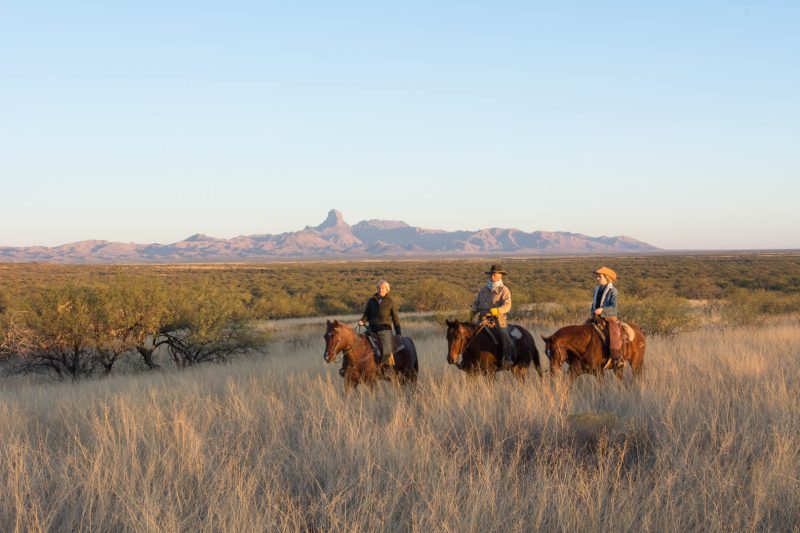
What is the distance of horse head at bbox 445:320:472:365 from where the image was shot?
961cm

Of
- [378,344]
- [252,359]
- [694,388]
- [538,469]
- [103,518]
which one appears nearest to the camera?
[103,518]

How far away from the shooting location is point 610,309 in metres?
10.1

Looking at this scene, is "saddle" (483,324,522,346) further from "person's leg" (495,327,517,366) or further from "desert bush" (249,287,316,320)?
"desert bush" (249,287,316,320)

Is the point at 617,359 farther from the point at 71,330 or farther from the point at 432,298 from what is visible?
the point at 432,298

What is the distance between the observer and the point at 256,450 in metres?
6.52

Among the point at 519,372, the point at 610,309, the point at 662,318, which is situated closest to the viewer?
the point at 610,309

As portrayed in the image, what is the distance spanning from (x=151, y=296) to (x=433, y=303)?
17770 millimetres

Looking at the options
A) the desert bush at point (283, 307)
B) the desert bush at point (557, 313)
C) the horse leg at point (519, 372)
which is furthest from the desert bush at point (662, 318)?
the desert bush at point (283, 307)

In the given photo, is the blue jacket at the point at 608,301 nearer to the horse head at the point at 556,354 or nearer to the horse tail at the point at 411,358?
the horse head at the point at 556,354

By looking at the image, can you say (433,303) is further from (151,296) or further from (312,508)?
(312,508)

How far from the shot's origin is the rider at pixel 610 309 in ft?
32.6

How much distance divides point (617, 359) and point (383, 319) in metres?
3.99

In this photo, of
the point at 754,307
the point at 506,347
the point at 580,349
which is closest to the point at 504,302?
the point at 506,347

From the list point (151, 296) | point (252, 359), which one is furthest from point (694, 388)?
point (151, 296)
